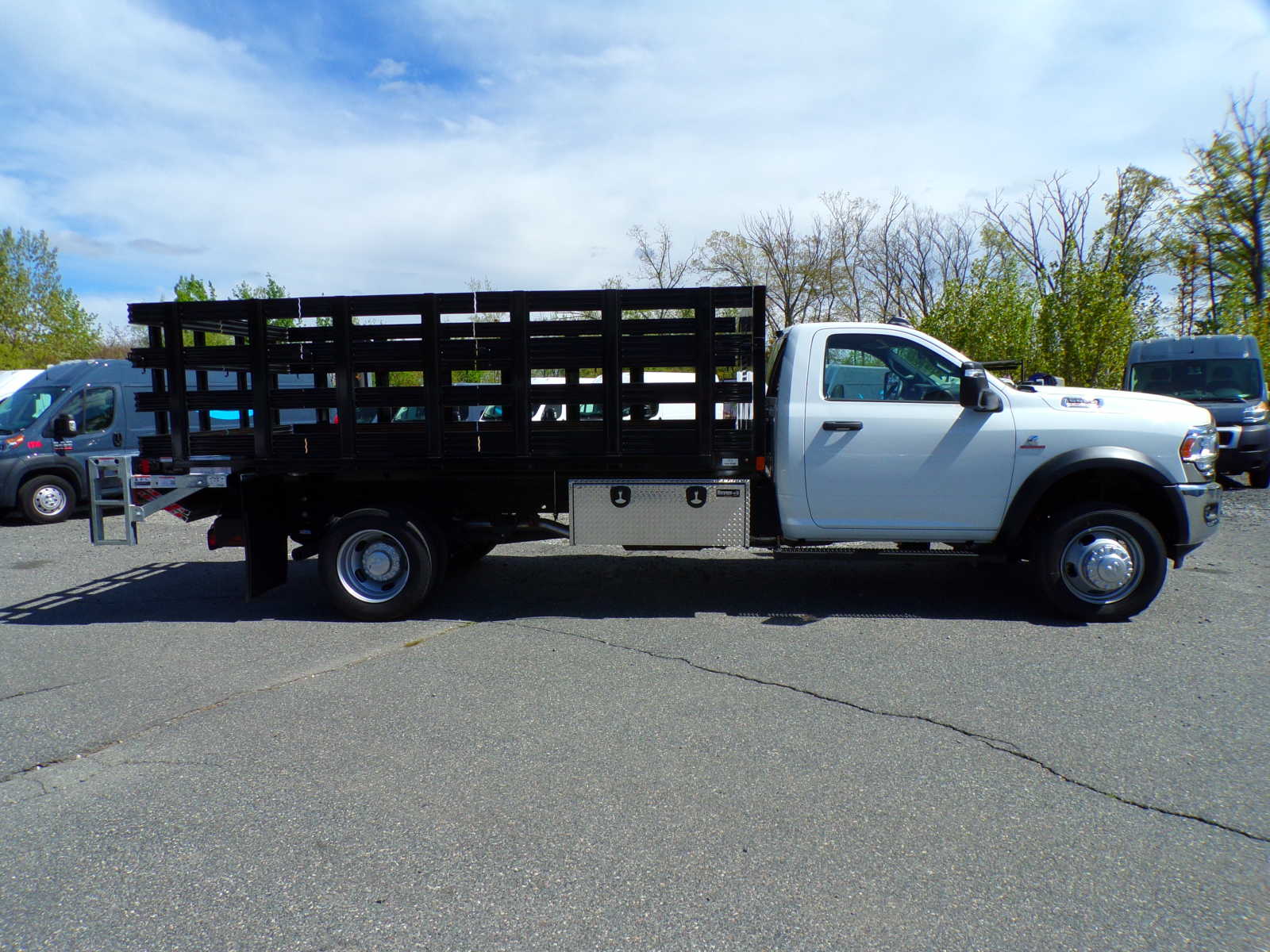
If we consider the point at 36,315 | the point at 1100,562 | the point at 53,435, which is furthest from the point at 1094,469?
the point at 36,315

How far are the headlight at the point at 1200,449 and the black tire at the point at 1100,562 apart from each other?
530 millimetres

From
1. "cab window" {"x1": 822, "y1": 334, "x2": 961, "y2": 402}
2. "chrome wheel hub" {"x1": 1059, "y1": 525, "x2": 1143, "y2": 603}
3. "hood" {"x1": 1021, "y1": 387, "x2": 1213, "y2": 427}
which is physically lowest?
"chrome wheel hub" {"x1": 1059, "y1": 525, "x2": 1143, "y2": 603}

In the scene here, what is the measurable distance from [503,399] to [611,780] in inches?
126

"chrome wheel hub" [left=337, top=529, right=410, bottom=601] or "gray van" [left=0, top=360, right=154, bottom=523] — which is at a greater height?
"gray van" [left=0, top=360, right=154, bottom=523]

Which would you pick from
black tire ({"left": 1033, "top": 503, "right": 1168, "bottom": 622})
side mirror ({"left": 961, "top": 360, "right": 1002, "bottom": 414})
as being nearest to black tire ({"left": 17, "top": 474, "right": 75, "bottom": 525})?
side mirror ({"left": 961, "top": 360, "right": 1002, "bottom": 414})

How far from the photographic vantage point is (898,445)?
19.9ft

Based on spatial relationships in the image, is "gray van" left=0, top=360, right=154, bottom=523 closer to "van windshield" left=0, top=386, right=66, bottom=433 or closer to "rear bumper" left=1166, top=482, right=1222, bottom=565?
"van windshield" left=0, top=386, right=66, bottom=433

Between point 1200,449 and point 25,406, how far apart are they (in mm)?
13966

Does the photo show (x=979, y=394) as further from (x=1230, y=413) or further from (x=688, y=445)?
(x=1230, y=413)

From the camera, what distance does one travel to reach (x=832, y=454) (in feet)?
20.1

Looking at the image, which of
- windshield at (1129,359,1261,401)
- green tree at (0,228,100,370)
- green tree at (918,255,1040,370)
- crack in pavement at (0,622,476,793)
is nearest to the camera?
crack in pavement at (0,622,476,793)

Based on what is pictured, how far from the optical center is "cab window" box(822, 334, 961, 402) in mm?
6172

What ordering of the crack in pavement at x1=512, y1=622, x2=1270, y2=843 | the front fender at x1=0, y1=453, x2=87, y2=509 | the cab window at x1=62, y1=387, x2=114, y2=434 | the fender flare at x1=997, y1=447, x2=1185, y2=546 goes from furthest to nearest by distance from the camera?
the cab window at x1=62, y1=387, x2=114, y2=434 → the front fender at x1=0, y1=453, x2=87, y2=509 → the fender flare at x1=997, y1=447, x2=1185, y2=546 → the crack in pavement at x1=512, y1=622, x2=1270, y2=843

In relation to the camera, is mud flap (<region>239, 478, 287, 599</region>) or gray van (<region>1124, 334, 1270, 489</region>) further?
gray van (<region>1124, 334, 1270, 489</region>)
